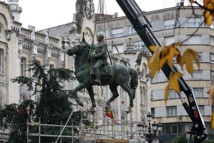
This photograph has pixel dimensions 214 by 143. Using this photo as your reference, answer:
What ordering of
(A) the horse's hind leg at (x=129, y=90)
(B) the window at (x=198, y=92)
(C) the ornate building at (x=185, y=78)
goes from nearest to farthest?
(A) the horse's hind leg at (x=129, y=90) → (C) the ornate building at (x=185, y=78) → (B) the window at (x=198, y=92)

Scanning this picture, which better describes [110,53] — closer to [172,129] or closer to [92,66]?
[92,66]

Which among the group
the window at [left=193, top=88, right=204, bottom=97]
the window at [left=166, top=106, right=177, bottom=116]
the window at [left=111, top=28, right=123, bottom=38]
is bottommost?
the window at [left=166, top=106, right=177, bottom=116]

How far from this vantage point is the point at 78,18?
5797 cm

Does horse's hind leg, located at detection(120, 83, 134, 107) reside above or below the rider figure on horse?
below

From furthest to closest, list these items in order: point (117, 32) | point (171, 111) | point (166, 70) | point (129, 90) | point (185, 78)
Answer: point (117, 32)
point (171, 111)
point (185, 78)
point (166, 70)
point (129, 90)

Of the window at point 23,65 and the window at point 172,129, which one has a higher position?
the window at point 23,65

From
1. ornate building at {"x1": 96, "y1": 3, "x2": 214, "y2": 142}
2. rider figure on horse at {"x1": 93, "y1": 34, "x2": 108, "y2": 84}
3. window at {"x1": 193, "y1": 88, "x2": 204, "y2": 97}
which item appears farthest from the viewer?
window at {"x1": 193, "y1": 88, "x2": 204, "y2": 97}

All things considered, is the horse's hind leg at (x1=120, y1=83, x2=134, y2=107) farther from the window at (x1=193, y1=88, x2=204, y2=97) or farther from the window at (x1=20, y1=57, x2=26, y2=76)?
the window at (x1=193, y1=88, x2=204, y2=97)

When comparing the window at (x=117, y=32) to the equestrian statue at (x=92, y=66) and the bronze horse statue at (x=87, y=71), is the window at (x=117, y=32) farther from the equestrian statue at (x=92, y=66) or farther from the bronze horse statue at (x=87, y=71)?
the equestrian statue at (x=92, y=66)

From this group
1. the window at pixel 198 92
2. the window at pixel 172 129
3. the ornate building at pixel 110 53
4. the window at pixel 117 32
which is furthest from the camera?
the window at pixel 117 32

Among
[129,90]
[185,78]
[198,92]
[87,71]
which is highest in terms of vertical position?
[185,78]

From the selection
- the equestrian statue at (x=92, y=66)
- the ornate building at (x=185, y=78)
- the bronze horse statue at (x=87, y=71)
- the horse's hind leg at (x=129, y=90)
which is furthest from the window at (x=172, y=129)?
the equestrian statue at (x=92, y=66)

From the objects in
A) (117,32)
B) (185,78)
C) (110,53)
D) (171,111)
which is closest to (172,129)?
(171,111)

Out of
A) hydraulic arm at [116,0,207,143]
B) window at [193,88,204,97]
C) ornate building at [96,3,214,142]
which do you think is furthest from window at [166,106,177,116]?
hydraulic arm at [116,0,207,143]
